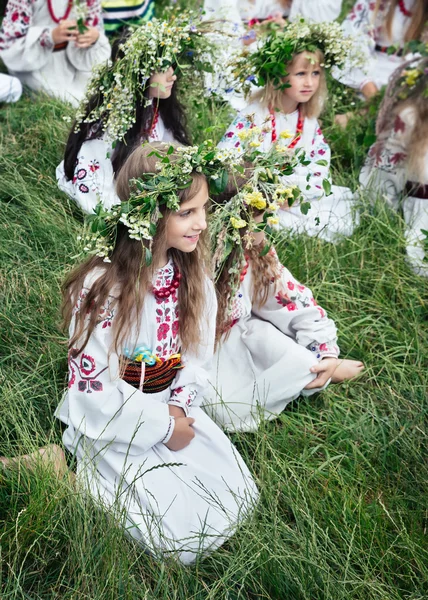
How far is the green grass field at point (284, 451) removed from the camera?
7.38 ft

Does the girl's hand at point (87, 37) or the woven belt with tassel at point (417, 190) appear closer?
the woven belt with tassel at point (417, 190)

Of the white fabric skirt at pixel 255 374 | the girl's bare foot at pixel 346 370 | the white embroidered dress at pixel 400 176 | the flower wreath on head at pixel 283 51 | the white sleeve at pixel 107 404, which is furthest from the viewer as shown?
the white embroidered dress at pixel 400 176

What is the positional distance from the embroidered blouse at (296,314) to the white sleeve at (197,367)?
311 millimetres

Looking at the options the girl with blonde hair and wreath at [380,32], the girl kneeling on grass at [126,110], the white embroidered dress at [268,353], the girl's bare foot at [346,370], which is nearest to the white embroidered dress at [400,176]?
the girl's bare foot at [346,370]

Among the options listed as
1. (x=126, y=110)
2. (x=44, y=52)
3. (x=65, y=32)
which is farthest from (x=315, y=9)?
(x=126, y=110)

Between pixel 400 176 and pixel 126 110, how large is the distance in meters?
1.60

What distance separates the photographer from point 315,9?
5.93m

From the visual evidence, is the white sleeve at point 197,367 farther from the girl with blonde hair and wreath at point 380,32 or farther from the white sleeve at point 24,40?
the girl with blonde hair and wreath at point 380,32

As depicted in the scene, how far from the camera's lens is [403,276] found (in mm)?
3730

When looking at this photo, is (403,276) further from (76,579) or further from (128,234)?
(76,579)

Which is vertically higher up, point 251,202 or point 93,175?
point 251,202

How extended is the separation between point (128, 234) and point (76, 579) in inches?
42.1

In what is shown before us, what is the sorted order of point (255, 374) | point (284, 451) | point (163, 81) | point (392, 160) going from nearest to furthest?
point (284, 451), point (255, 374), point (163, 81), point (392, 160)

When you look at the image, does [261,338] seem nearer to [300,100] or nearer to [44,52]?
[300,100]
